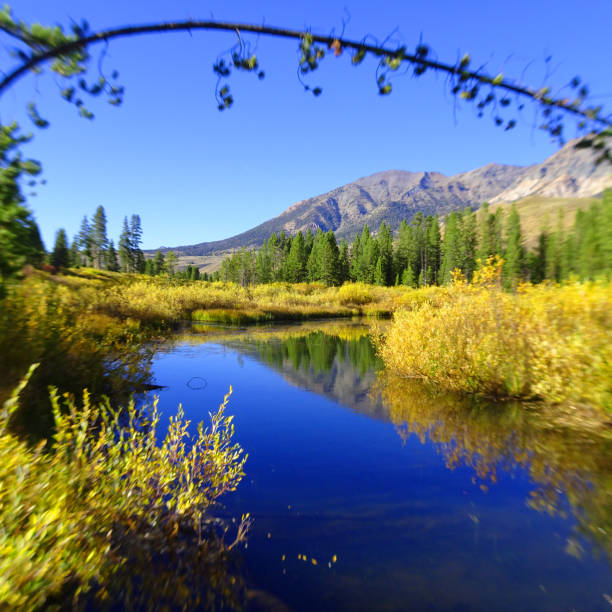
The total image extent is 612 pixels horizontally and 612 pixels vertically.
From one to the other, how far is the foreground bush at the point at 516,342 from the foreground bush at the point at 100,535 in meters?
6.09

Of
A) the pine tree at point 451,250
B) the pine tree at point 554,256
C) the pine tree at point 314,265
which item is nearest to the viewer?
the pine tree at point 451,250

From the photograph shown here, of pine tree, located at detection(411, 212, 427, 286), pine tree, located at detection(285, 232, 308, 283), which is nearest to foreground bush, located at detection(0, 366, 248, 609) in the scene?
pine tree, located at detection(285, 232, 308, 283)

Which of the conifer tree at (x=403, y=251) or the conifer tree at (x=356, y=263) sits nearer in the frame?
the conifer tree at (x=356, y=263)

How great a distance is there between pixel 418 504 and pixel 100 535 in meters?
Answer: 3.65

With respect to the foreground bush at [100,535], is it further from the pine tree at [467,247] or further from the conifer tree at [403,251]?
the conifer tree at [403,251]

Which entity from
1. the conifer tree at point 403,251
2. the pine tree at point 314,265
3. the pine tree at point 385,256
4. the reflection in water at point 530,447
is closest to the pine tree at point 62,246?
the pine tree at point 314,265

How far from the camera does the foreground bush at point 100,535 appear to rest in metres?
2.04

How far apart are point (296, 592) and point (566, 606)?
226 cm

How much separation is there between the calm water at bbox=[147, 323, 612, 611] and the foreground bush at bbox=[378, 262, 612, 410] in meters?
0.71

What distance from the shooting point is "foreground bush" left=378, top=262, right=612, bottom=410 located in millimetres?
6426

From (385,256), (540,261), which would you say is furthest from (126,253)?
(540,261)

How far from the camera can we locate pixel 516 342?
828cm

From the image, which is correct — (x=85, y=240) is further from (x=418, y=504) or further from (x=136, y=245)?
(x=418, y=504)

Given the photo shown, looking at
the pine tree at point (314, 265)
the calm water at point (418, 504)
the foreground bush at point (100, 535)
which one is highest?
the pine tree at point (314, 265)
